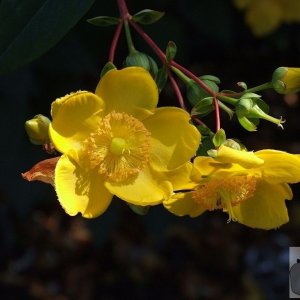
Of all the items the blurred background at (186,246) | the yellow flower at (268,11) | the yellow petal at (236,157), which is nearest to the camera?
the yellow petal at (236,157)

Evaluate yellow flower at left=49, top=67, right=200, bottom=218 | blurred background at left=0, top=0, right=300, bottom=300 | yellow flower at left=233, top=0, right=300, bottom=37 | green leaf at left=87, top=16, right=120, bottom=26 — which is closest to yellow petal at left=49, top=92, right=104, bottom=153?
yellow flower at left=49, top=67, right=200, bottom=218

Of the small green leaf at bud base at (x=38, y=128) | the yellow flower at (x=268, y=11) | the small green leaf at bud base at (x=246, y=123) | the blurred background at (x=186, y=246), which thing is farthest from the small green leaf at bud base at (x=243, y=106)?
the blurred background at (x=186, y=246)

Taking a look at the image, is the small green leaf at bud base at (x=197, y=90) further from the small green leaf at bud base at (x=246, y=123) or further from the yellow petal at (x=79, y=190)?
the yellow petal at (x=79, y=190)

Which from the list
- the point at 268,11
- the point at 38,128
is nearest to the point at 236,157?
the point at 38,128

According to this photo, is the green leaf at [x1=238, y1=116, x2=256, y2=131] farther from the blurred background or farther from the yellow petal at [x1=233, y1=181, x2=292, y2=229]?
the blurred background

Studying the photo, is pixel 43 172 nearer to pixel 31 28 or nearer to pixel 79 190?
pixel 79 190

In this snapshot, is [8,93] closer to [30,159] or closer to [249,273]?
[30,159]
